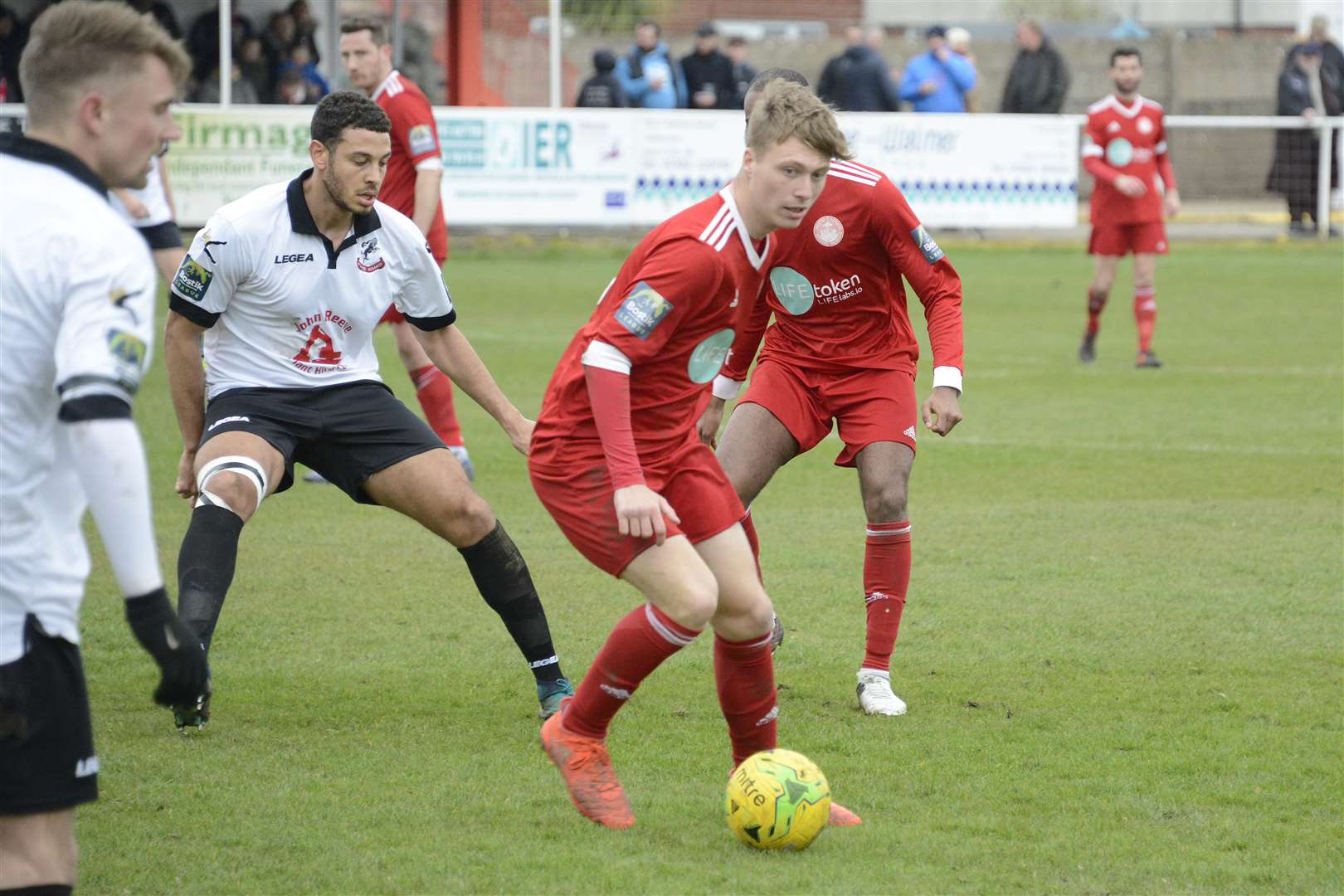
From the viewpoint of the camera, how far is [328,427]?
527 centimetres

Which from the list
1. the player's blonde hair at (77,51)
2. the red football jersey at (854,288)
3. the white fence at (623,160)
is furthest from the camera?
the white fence at (623,160)

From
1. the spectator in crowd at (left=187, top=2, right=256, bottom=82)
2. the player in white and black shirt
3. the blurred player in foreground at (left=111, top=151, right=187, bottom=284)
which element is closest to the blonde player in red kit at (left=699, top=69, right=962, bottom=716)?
the player in white and black shirt

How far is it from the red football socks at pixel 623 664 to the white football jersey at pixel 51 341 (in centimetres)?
159

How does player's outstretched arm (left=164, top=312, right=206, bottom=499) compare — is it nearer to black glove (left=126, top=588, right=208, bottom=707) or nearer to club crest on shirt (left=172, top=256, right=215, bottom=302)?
club crest on shirt (left=172, top=256, right=215, bottom=302)

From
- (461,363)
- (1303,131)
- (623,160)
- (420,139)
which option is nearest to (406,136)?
(420,139)

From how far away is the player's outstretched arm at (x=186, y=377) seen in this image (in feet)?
17.1

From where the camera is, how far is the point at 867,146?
2008cm

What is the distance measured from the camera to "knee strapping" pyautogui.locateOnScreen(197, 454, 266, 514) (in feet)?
16.6

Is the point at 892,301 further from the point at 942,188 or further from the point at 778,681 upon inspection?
the point at 942,188

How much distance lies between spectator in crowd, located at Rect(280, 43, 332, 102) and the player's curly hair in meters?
15.7

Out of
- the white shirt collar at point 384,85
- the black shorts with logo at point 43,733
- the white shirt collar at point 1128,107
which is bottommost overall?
the black shorts with logo at point 43,733

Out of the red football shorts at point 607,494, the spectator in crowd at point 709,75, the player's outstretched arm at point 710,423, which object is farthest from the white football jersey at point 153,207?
the spectator in crowd at point 709,75

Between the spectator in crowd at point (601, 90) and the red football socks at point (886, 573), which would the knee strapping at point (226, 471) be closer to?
the red football socks at point (886, 573)

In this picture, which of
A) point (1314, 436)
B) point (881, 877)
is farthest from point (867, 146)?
point (881, 877)
